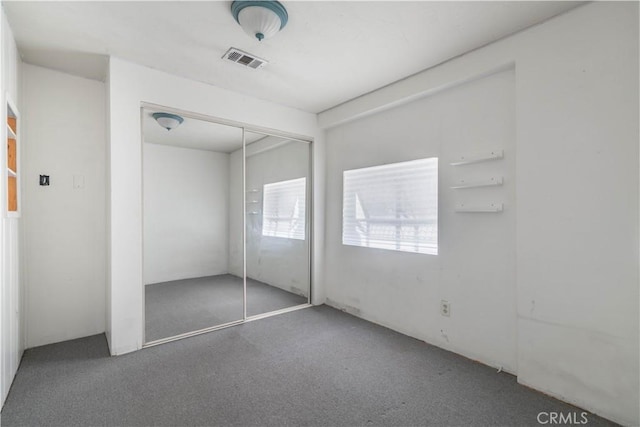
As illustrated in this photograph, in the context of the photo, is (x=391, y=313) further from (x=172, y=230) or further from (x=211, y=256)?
(x=172, y=230)

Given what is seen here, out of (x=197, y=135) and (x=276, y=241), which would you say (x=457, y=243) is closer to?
(x=276, y=241)

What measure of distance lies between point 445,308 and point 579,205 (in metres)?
1.36

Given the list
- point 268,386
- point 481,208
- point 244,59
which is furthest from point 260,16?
point 268,386

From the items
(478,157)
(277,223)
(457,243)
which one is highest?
(478,157)

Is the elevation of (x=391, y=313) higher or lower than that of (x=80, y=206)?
lower

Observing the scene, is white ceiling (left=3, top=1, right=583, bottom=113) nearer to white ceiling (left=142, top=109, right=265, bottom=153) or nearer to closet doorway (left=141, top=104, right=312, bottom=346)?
white ceiling (left=142, top=109, right=265, bottom=153)

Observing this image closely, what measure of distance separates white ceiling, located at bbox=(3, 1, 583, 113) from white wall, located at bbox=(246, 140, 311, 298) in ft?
3.34

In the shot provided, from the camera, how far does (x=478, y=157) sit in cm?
258

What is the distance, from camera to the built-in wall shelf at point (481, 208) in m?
2.46

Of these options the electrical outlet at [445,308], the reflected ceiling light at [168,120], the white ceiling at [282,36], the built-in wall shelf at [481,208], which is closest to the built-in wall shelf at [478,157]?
the built-in wall shelf at [481,208]

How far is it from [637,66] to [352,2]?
1.75m

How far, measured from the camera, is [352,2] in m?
1.98

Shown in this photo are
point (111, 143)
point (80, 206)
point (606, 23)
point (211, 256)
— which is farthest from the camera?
point (211, 256)

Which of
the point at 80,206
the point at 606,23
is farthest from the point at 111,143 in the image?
the point at 606,23
